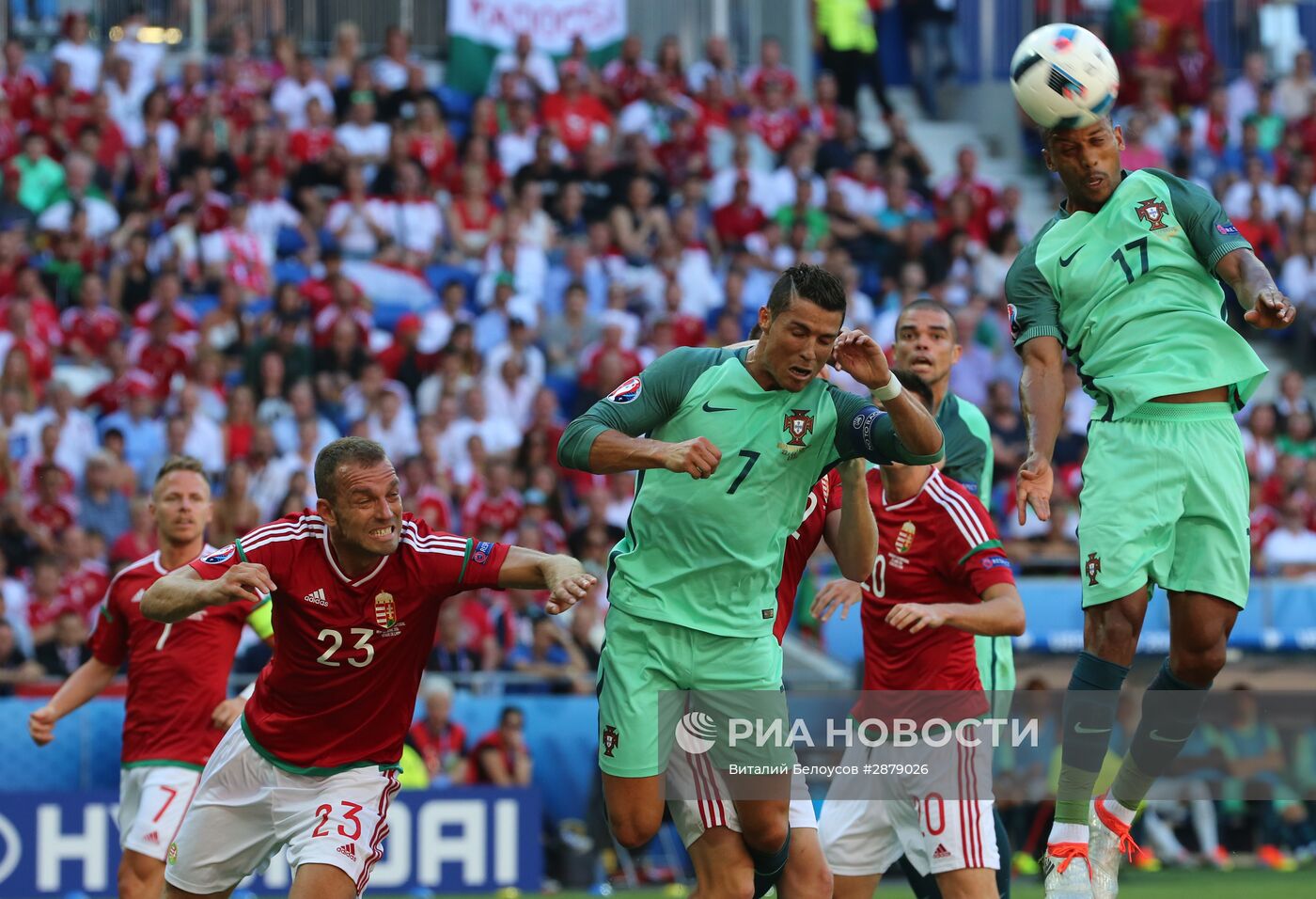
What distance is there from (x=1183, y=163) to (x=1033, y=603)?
9418mm

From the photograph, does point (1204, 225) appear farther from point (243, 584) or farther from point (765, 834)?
point (243, 584)

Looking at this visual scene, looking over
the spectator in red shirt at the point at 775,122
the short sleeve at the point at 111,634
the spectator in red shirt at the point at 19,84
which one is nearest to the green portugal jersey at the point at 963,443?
the short sleeve at the point at 111,634

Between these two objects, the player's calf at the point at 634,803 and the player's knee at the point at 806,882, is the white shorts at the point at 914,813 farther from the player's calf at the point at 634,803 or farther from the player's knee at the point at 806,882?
the player's calf at the point at 634,803

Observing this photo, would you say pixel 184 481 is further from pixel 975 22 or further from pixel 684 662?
pixel 975 22

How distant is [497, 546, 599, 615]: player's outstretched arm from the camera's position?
7156 millimetres

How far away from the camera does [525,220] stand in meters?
19.7

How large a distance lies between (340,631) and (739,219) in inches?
540

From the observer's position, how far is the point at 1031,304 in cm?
775

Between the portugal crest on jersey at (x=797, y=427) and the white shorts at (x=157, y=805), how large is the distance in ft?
12.6

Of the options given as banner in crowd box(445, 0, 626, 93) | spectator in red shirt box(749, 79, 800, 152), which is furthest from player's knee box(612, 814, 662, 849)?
banner in crowd box(445, 0, 626, 93)

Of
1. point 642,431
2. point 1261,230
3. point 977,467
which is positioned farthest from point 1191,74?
point 642,431

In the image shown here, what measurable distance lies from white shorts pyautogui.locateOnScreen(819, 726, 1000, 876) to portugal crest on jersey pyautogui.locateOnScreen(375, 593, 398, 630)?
2.20 metres

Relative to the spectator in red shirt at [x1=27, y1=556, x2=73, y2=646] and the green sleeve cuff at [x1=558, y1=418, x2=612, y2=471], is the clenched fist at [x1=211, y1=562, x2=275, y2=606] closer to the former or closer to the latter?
the green sleeve cuff at [x1=558, y1=418, x2=612, y2=471]

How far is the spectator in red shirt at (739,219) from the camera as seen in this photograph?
826 inches
